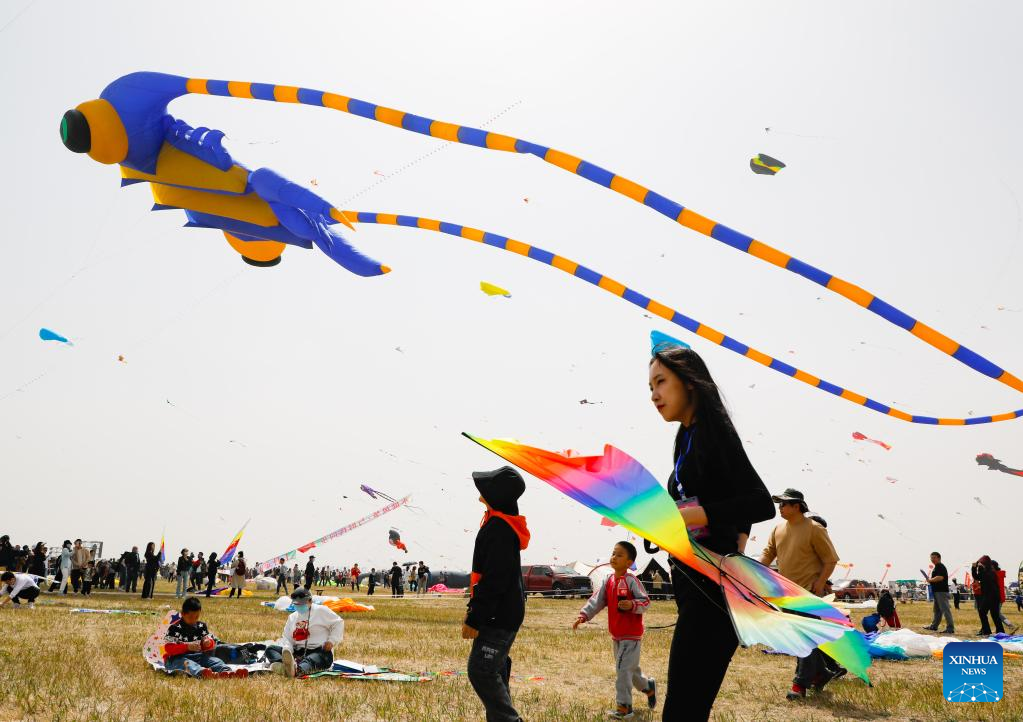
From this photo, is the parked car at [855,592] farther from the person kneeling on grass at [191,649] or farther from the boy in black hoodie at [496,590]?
the boy in black hoodie at [496,590]

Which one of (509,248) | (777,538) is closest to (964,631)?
(777,538)

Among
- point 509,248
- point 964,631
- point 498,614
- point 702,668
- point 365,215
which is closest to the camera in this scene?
point 702,668

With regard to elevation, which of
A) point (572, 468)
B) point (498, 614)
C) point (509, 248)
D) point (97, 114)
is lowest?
point (498, 614)

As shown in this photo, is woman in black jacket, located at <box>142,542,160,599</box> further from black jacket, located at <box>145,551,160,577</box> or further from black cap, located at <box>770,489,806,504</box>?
black cap, located at <box>770,489,806,504</box>

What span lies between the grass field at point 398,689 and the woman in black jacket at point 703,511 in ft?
11.3

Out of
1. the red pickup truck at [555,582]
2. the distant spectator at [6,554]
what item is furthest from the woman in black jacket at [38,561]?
the red pickup truck at [555,582]

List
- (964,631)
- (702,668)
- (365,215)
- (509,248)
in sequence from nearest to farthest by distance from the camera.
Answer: (702,668), (509,248), (365,215), (964,631)

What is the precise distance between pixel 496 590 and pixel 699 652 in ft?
6.85

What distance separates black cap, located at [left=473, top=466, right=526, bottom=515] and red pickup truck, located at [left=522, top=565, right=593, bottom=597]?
2565 centimetres

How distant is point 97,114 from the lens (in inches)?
295

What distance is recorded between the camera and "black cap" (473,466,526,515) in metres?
4.69

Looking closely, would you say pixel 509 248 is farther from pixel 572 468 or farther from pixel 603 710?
pixel 572 468

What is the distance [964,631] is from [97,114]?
58.4 ft

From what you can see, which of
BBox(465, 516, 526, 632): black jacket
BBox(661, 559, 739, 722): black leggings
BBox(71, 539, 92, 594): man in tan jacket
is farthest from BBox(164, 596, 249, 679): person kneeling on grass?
BBox(71, 539, 92, 594): man in tan jacket
